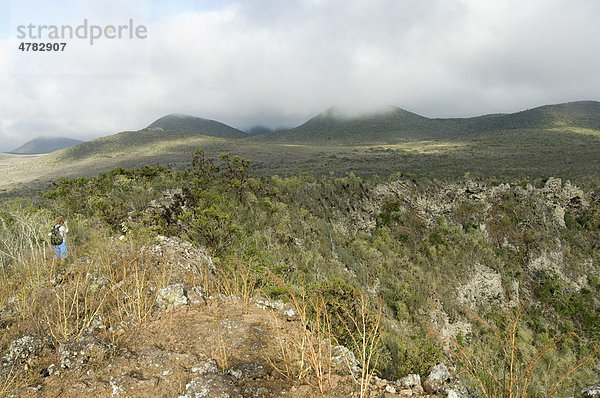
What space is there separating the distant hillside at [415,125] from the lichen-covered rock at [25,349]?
7129cm

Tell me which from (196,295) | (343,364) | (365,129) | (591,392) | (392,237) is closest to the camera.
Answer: (591,392)

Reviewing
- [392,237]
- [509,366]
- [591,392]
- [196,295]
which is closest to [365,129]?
[392,237]

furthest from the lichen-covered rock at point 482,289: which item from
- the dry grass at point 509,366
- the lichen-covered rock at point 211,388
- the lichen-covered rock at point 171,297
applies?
the lichen-covered rock at point 211,388

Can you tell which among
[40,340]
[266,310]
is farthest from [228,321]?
[40,340]

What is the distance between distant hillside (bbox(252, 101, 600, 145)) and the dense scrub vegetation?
57831mm

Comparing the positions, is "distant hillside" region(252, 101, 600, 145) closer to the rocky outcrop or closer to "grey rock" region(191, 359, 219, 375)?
the rocky outcrop

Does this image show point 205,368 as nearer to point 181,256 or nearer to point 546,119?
point 181,256

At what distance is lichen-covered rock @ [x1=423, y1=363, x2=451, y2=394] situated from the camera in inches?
107

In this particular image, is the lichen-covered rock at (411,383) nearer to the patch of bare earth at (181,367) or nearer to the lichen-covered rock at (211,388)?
the patch of bare earth at (181,367)

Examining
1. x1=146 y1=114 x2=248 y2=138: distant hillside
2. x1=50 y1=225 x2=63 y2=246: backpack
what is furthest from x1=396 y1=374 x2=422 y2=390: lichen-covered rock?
x1=146 y1=114 x2=248 y2=138: distant hillside

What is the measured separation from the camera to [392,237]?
12.7 meters

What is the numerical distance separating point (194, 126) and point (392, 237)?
408 ft

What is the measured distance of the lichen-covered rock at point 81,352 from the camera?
2.68m

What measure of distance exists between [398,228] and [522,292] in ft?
18.1
